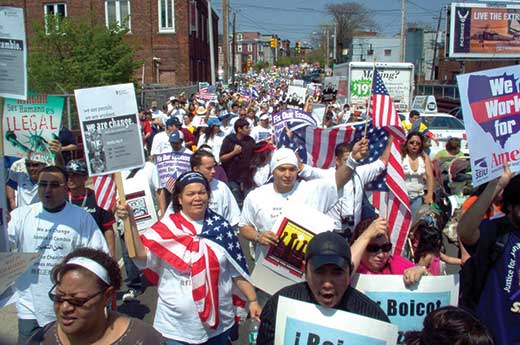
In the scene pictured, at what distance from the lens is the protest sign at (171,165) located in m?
7.88

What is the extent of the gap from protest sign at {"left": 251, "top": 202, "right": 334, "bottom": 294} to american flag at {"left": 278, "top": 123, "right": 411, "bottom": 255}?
1.44 metres

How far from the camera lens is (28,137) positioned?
6.72m

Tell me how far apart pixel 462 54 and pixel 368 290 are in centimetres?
4248

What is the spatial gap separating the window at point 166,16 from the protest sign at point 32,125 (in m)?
32.3

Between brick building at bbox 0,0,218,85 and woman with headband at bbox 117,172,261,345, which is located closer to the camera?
woman with headband at bbox 117,172,261,345

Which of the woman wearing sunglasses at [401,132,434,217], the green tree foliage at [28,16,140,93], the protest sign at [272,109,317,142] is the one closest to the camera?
the woman wearing sunglasses at [401,132,434,217]

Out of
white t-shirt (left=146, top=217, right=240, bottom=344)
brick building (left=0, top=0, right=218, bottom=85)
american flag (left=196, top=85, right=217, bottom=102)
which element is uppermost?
brick building (left=0, top=0, right=218, bottom=85)

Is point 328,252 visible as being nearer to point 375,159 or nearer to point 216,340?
point 216,340

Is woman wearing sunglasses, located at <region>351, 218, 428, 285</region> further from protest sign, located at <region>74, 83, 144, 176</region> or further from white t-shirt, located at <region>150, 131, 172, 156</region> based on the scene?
white t-shirt, located at <region>150, 131, 172, 156</region>

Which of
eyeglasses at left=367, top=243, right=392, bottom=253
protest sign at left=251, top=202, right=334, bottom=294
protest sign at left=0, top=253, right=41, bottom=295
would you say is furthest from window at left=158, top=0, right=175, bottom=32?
eyeglasses at left=367, top=243, right=392, bottom=253

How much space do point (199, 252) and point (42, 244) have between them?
110 cm

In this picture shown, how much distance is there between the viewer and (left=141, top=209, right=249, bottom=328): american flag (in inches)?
153

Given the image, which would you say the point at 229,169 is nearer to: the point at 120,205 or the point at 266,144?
the point at 266,144

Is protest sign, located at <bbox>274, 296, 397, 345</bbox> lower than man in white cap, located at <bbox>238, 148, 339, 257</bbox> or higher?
lower
